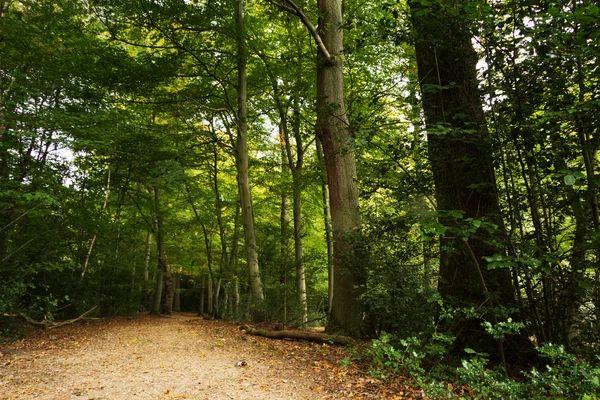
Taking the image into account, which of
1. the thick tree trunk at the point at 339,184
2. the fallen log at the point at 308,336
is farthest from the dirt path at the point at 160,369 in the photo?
the thick tree trunk at the point at 339,184

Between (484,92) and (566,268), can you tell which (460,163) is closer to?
(484,92)

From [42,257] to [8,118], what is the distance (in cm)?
311

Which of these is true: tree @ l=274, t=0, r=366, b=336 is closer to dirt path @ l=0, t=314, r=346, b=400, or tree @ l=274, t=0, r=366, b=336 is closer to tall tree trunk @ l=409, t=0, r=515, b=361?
dirt path @ l=0, t=314, r=346, b=400

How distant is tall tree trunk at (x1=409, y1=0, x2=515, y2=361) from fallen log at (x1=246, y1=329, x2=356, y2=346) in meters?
1.90

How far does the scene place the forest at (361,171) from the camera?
2965mm

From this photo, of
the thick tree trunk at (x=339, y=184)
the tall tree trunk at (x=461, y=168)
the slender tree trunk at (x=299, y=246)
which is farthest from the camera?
the slender tree trunk at (x=299, y=246)

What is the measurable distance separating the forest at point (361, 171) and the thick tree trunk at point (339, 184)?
0.13ft

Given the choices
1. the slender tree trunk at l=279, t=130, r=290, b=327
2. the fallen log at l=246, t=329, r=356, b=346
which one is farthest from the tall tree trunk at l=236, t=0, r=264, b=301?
the fallen log at l=246, t=329, r=356, b=346

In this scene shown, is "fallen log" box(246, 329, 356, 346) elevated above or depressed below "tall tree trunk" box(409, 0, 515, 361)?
below

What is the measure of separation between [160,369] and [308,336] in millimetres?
2593

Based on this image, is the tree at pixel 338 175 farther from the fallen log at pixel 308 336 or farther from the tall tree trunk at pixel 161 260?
the tall tree trunk at pixel 161 260

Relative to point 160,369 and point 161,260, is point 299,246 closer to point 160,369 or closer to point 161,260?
point 160,369

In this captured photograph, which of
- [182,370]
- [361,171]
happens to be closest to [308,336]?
[182,370]

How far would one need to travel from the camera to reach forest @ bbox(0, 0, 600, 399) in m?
2.96
